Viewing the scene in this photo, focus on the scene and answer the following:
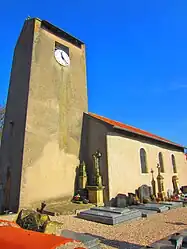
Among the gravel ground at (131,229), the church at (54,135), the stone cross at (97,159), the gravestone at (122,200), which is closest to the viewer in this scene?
the gravel ground at (131,229)

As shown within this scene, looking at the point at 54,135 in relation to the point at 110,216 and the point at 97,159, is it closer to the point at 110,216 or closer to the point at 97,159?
the point at 97,159

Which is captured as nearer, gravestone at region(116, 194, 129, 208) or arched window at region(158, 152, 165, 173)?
gravestone at region(116, 194, 129, 208)

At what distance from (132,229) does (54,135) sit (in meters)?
6.85

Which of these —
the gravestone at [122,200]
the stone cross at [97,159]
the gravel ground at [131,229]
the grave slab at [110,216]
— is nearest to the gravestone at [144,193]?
the gravestone at [122,200]

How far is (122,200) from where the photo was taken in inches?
440

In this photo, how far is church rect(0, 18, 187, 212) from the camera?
34.3 feet

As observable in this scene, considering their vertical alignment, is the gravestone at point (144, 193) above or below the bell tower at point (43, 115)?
below

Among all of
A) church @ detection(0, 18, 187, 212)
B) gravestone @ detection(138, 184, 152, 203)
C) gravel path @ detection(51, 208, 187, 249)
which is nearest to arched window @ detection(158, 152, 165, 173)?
church @ detection(0, 18, 187, 212)

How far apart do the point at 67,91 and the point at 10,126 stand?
4443 mm

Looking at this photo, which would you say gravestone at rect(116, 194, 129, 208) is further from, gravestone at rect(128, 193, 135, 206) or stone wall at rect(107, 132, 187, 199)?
stone wall at rect(107, 132, 187, 199)

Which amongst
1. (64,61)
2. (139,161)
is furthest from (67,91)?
(139,161)

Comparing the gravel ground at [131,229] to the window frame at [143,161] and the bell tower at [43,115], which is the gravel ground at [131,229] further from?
the window frame at [143,161]

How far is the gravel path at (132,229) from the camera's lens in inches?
212

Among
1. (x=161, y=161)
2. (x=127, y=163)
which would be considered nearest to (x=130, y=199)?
(x=127, y=163)
